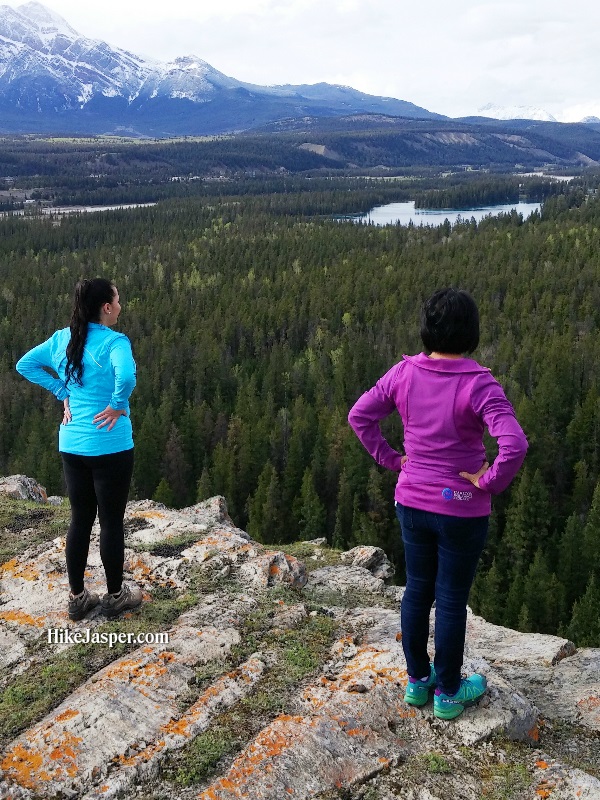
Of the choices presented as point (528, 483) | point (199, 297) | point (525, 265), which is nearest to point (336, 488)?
point (528, 483)

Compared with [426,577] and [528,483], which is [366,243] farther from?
[426,577]

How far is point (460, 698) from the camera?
7785 millimetres

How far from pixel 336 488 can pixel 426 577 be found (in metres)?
55.6

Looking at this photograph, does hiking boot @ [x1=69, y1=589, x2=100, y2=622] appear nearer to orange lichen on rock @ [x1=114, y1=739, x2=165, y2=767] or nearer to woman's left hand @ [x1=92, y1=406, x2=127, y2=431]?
woman's left hand @ [x1=92, y1=406, x2=127, y2=431]

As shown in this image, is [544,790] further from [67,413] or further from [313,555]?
[313,555]

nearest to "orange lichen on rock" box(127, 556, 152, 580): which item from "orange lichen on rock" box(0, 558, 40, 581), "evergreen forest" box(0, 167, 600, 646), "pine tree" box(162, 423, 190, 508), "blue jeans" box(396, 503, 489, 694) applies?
"orange lichen on rock" box(0, 558, 40, 581)

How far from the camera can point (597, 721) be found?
8.37m

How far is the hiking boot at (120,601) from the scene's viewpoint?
9.95 meters

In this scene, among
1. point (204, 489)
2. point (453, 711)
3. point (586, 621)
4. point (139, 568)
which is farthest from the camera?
point (204, 489)

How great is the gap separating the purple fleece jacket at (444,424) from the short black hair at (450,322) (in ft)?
0.52

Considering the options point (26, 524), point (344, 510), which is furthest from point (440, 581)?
point (344, 510)

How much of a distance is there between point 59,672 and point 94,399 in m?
3.36

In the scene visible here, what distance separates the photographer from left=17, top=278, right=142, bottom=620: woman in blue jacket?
901 centimetres

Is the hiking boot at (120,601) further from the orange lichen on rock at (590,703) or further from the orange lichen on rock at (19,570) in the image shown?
the orange lichen on rock at (590,703)
